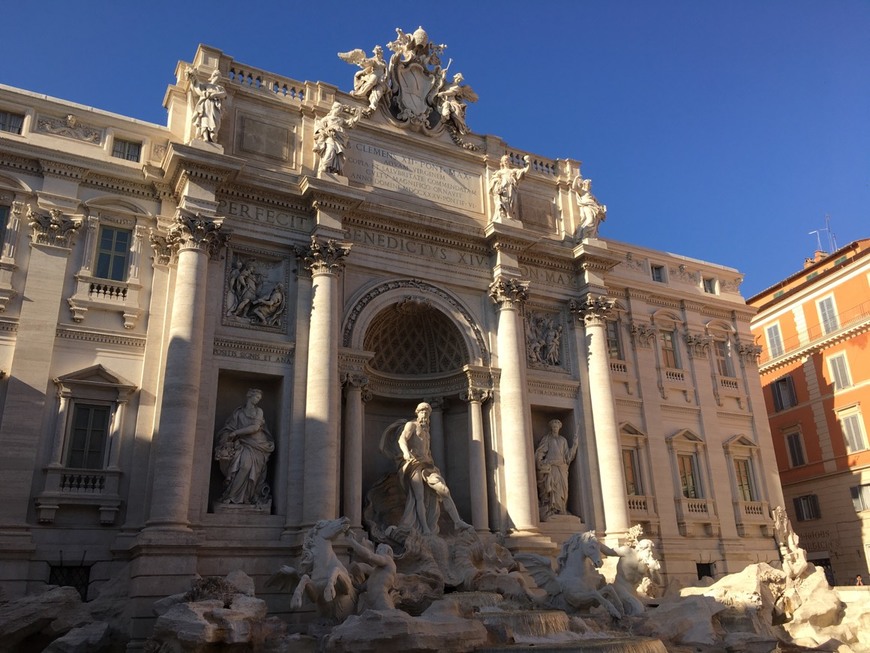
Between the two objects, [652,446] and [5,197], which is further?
[652,446]

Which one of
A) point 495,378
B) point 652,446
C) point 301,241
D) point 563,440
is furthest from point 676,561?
point 301,241

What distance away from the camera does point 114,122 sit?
18.8 meters

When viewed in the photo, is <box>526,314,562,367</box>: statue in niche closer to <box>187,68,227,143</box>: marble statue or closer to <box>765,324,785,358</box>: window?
<box>187,68,227,143</box>: marble statue

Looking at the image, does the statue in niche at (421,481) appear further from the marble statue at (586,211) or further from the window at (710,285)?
the window at (710,285)

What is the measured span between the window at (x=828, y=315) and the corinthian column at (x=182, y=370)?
2435cm

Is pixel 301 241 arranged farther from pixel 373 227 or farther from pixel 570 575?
pixel 570 575

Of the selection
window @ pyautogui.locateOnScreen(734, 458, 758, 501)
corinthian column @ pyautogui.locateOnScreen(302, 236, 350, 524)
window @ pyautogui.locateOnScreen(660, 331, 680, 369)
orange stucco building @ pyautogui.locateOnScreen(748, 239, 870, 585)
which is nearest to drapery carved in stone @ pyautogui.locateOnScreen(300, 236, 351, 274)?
corinthian column @ pyautogui.locateOnScreen(302, 236, 350, 524)

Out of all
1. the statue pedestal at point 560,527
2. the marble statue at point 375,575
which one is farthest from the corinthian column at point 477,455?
the marble statue at point 375,575

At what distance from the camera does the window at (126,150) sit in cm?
1881

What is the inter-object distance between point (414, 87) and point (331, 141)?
442 cm

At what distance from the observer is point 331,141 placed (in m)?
20.0

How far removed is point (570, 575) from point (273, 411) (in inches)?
304

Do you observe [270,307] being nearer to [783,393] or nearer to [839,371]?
[839,371]

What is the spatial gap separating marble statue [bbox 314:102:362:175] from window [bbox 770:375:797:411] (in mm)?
22520
